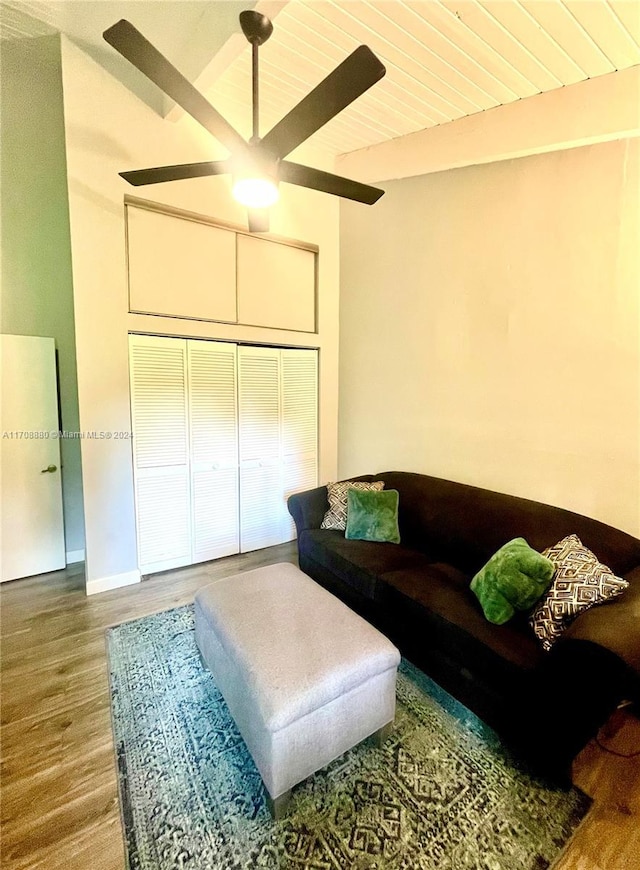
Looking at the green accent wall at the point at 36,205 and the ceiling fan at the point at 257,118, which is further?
the green accent wall at the point at 36,205

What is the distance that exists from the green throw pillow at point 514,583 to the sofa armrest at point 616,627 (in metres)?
0.22

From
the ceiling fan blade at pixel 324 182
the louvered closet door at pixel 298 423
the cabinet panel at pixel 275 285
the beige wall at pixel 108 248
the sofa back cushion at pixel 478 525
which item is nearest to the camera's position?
the ceiling fan blade at pixel 324 182

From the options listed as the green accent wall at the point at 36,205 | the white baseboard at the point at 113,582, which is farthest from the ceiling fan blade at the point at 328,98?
the white baseboard at the point at 113,582

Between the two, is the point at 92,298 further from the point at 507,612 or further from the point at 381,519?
the point at 507,612

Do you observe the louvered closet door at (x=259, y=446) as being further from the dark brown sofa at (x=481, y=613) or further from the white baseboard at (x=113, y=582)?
the white baseboard at (x=113, y=582)

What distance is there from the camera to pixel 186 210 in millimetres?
2943

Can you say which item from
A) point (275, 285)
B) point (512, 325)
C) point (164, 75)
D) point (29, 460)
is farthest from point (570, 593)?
point (29, 460)

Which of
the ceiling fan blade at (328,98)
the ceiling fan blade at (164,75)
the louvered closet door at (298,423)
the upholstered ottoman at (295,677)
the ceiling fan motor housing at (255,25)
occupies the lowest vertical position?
the upholstered ottoman at (295,677)

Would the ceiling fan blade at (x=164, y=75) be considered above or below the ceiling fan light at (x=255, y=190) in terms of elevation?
above

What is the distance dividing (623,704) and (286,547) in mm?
2644

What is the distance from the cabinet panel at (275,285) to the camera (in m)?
3.34

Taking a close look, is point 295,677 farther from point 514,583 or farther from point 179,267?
point 179,267

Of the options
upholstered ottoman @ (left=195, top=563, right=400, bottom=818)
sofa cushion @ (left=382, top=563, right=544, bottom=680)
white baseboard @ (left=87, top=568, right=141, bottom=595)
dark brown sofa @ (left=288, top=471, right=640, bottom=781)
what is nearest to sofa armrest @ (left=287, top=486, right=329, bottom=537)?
dark brown sofa @ (left=288, top=471, right=640, bottom=781)

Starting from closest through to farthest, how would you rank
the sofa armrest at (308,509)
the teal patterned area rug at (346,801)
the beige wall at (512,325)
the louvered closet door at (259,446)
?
the teal patterned area rug at (346,801) < the beige wall at (512,325) < the sofa armrest at (308,509) < the louvered closet door at (259,446)
